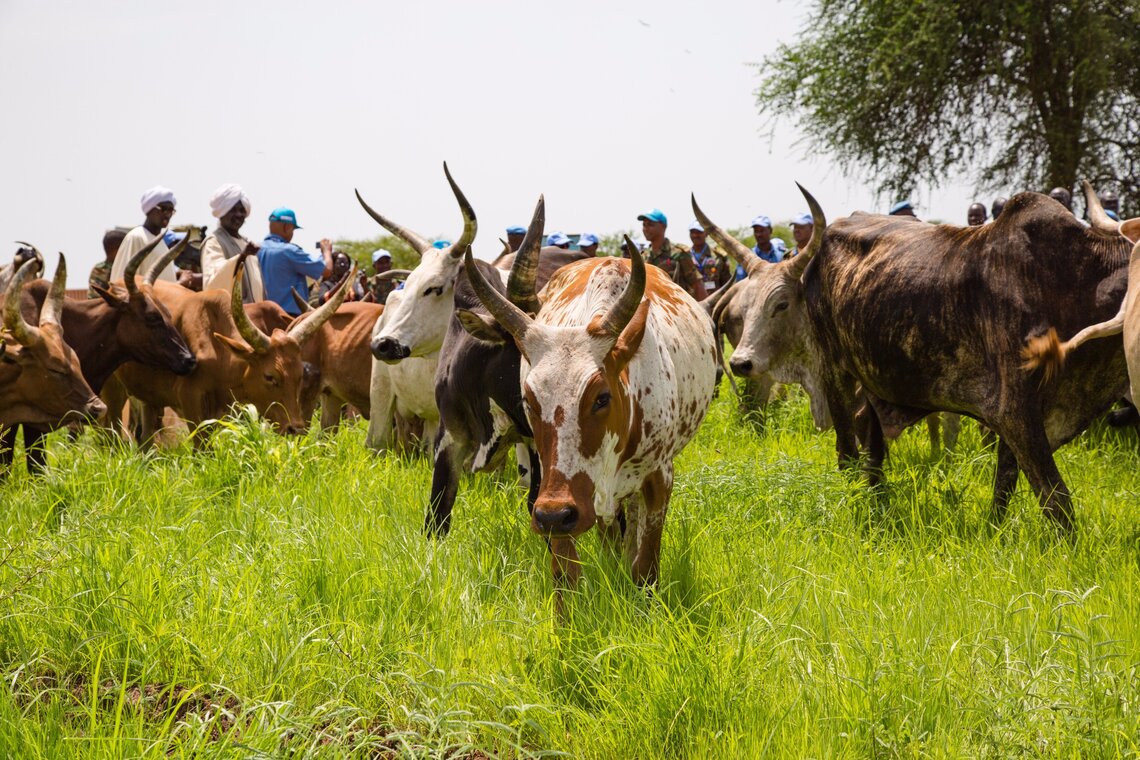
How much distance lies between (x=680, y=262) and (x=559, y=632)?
6430mm

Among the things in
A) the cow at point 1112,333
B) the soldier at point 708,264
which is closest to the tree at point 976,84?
the soldier at point 708,264

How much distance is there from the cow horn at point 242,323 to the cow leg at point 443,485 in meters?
2.84

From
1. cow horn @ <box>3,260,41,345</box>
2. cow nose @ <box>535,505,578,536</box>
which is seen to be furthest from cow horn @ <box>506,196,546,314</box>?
cow horn @ <box>3,260,41,345</box>

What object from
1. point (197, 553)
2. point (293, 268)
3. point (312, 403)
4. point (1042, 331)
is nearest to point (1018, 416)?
point (1042, 331)

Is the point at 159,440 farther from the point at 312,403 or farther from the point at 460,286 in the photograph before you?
the point at 460,286

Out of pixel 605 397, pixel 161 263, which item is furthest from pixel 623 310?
pixel 161 263

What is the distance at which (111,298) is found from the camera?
7.93 metres

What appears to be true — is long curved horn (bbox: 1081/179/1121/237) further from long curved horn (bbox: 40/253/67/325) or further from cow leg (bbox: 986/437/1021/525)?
long curved horn (bbox: 40/253/67/325)

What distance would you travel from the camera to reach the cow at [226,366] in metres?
8.10

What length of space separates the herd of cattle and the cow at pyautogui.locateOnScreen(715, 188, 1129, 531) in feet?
0.04

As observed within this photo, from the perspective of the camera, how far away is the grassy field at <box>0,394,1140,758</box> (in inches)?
125

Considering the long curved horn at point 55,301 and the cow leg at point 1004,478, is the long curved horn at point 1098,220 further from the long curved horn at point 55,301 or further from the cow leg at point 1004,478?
the long curved horn at point 55,301

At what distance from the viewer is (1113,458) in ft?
23.2

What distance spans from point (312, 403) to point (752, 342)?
415cm
